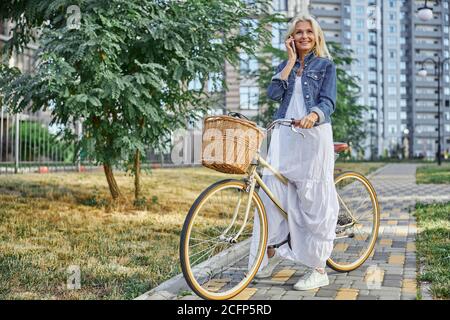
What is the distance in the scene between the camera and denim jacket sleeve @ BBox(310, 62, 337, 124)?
3686mm

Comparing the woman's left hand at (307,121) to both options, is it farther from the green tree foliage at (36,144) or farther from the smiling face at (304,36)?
the green tree foliage at (36,144)

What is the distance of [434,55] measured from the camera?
98312 mm

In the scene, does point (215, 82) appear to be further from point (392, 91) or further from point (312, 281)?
point (392, 91)

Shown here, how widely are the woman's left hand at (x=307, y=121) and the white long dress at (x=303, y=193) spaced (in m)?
0.22

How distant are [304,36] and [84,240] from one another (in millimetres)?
2965

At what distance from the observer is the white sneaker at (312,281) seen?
3.79 metres

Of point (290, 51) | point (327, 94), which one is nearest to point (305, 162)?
point (327, 94)

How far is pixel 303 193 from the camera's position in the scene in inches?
152

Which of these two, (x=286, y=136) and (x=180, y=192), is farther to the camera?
(x=180, y=192)

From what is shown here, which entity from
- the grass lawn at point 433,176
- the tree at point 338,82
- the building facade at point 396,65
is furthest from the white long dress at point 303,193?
the building facade at point 396,65

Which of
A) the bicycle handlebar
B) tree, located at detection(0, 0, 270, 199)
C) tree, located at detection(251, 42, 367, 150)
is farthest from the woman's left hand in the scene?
tree, located at detection(251, 42, 367, 150)
